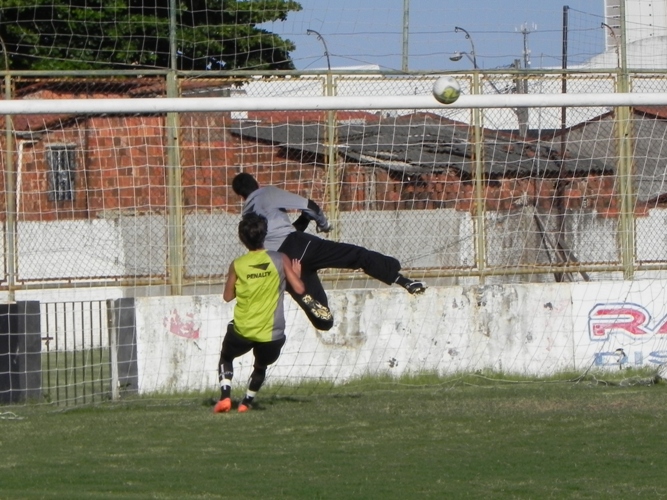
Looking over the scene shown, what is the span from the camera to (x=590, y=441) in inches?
324

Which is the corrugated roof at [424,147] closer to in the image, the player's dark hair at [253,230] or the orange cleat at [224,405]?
the player's dark hair at [253,230]

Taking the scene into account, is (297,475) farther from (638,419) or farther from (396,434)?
(638,419)

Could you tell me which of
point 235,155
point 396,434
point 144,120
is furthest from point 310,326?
point 396,434

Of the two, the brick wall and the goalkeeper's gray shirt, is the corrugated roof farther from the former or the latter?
the goalkeeper's gray shirt

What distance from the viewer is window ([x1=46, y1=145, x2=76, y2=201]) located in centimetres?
1230

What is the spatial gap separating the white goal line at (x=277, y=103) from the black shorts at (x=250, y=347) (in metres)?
1.87

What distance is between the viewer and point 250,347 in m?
9.82

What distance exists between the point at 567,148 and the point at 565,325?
2.05 m

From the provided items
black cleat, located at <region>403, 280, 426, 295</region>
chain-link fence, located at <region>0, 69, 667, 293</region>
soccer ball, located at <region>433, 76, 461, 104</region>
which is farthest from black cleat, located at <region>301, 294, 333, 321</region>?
chain-link fence, located at <region>0, 69, 667, 293</region>

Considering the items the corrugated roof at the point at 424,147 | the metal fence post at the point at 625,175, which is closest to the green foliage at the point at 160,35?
the corrugated roof at the point at 424,147

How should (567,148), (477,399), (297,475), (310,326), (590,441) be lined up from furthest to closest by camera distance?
(567,148) → (310,326) → (477,399) → (590,441) → (297,475)

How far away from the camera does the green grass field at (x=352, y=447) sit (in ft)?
22.2

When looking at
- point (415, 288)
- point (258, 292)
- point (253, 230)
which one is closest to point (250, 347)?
point (258, 292)

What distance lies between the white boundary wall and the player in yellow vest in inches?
94.1
